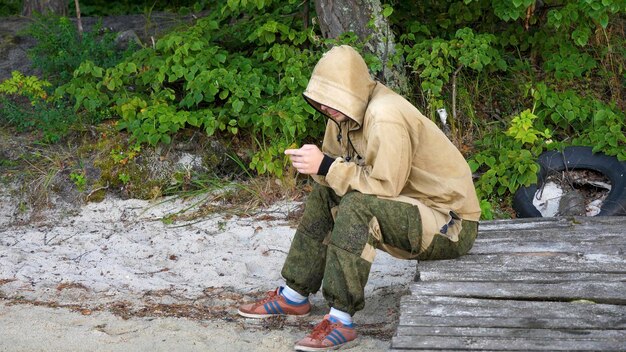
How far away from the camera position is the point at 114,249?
6.46 metres

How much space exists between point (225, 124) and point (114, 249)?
1472 millimetres

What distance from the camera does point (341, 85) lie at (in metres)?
4.52

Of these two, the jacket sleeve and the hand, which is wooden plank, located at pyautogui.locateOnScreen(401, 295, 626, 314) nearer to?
the jacket sleeve

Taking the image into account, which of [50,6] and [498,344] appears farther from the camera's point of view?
[50,6]

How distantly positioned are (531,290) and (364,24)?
3.38 metres

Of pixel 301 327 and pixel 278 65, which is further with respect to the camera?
Result: pixel 278 65

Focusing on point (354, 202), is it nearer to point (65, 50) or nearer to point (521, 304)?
point (521, 304)

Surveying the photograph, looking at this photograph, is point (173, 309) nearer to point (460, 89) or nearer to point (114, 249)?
point (114, 249)

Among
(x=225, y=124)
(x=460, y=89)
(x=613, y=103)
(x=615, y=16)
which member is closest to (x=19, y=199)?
(x=225, y=124)

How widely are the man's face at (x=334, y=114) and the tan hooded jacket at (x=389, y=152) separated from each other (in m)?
0.05

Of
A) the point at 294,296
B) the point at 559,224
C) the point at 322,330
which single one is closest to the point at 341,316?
the point at 322,330

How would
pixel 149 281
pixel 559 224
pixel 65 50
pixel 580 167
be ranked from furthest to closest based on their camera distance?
pixel 65 50, pixel 580 167, pixel 149 281, pixel 559 224

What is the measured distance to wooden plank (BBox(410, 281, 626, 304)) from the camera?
4297 mm

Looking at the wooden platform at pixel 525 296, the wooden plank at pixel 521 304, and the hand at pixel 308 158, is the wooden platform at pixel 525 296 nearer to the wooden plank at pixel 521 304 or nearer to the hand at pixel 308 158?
the wooden plank at pixel 521 304
